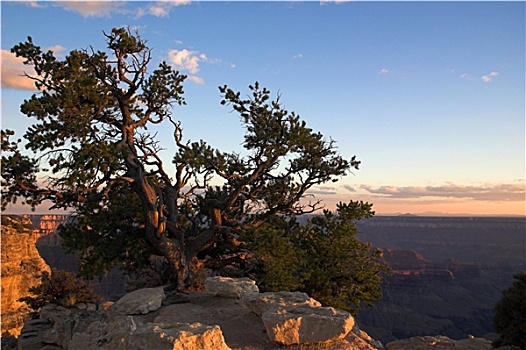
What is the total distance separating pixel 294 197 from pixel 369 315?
90427 mm

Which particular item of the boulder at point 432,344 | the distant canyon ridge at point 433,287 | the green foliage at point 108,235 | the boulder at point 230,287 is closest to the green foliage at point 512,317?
the boulder at point 432,344

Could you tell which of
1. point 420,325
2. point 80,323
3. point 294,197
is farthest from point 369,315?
point 80,323

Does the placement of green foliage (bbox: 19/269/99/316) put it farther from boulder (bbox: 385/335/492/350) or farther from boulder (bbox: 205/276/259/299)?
boulder (bbox: 385/335/492/350)

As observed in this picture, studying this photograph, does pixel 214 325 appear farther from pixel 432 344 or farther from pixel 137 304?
pixel 432 344

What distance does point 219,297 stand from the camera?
518 inches

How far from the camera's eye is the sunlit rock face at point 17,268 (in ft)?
167

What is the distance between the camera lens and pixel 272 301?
10375 millimetres

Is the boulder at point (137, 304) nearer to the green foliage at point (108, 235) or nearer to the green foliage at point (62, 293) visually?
the green foliage at point (108, 235)

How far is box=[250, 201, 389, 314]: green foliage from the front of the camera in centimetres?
1565

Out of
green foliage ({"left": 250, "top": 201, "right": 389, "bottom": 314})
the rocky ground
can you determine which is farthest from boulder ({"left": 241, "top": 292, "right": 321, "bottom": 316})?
green foliage ({"left": 250, "top": 201, "right": 389, "bottom": 314})

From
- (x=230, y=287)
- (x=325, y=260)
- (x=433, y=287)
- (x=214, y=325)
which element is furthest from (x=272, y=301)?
(x=433, y=287)

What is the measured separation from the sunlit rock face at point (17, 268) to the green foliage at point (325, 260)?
145ft

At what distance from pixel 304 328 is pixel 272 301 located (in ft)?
5.67

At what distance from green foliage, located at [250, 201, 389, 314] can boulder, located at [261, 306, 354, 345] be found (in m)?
6.16
